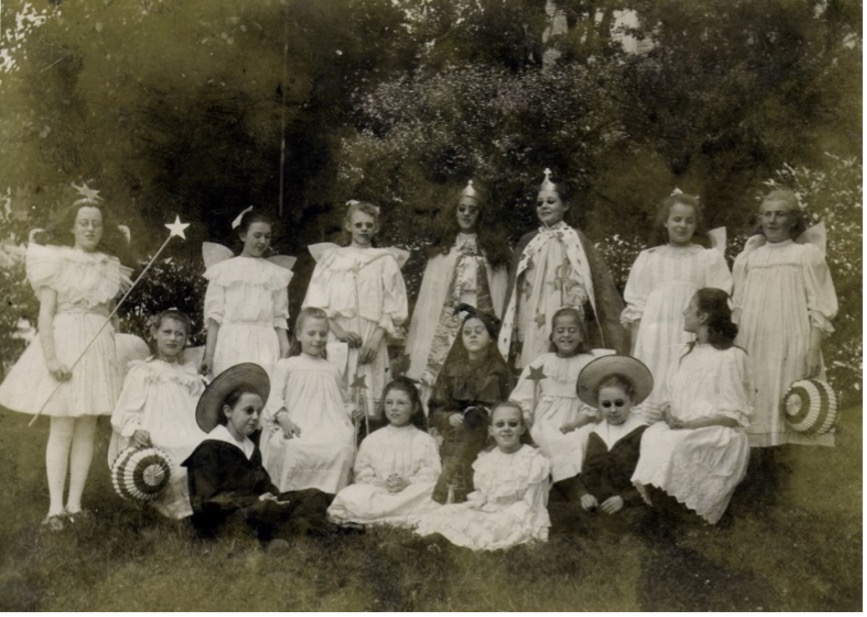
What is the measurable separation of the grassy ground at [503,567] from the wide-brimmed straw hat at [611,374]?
675 mm

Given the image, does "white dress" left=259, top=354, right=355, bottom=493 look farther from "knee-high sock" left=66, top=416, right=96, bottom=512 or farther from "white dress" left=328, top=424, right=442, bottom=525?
"knee-high sock" left=66, top=416, right=96, bottom=512

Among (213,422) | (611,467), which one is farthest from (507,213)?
(213,422)

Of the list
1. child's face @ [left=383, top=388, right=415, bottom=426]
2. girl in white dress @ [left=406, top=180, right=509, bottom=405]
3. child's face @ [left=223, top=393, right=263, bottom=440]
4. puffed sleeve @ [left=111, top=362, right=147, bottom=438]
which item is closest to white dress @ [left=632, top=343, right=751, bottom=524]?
girl in white dress @ [left=406, top=180, right=509, bottom=405]

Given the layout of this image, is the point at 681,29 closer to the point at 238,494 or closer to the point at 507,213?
the point at 507,213

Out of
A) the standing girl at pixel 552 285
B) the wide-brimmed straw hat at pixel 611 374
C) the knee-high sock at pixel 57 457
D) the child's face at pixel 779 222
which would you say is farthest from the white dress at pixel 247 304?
the child's face at pixel 779 222

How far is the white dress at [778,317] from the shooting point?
6680 mm

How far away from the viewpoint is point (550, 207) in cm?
693

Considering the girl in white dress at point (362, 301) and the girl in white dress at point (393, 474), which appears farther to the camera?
the girl in white dress at point (362, 301)

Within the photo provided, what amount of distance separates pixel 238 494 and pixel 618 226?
7.91ft

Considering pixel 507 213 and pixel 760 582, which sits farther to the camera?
pixel 507 213

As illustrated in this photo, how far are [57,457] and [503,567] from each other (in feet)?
7.79


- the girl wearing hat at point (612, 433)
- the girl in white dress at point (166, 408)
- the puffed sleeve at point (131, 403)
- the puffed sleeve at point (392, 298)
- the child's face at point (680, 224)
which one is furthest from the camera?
the puffed sleeve at point (392, 298)

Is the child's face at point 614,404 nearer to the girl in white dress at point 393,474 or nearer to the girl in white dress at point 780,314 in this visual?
the girl in white dress at point 780,314

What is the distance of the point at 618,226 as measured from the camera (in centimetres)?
695
